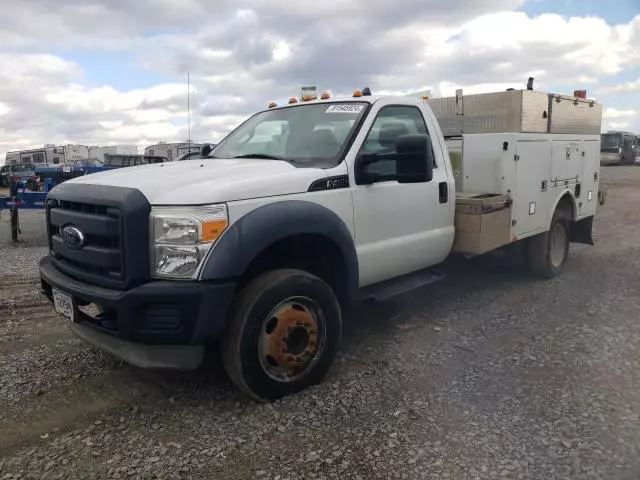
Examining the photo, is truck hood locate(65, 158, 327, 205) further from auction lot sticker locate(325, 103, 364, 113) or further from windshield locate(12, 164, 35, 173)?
windshield locate(12, 164, 35, 173)

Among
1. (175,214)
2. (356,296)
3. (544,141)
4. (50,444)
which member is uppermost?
(544,141)

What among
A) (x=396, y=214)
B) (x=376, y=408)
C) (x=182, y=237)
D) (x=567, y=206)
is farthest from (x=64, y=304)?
(x=567, y=206)

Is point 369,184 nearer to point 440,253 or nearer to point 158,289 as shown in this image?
point 440,253

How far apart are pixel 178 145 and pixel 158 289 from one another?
27.6 metres

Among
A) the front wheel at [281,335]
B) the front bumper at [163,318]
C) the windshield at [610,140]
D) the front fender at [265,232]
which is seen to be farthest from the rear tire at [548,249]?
the windshield at [610,140]

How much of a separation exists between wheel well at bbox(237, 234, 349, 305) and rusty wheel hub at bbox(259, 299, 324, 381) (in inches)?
12.8

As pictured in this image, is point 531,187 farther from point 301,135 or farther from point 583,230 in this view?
point 301,135

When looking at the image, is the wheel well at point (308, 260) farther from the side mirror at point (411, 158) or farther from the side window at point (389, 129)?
the side window at point (389, 129)

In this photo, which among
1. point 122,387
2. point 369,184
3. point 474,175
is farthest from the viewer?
point 474,175

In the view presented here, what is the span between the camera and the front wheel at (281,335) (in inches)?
134

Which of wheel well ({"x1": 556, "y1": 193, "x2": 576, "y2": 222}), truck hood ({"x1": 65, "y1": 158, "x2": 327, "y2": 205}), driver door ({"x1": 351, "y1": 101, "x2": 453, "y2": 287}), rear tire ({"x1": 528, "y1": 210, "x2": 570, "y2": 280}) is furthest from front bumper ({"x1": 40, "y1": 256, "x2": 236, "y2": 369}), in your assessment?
wheel well ({"x1": 556, "y1": 193, "x2": 576, "y2": 222})

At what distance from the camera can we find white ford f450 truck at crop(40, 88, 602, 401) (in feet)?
10.6

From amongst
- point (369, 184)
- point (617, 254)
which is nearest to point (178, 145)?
point (617, 254)

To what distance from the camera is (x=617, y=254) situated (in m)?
8.43
